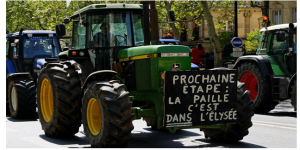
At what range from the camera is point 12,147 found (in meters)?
7.52

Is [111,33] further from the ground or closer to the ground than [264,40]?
closer to the ground

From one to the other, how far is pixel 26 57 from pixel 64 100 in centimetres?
588

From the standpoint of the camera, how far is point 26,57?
43.9 ft

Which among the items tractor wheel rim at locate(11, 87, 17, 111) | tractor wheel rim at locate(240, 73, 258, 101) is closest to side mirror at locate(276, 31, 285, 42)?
tractor wheel rim at locate(240, 73, 258, 101)

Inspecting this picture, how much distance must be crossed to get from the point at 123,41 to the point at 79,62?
1.34 meters

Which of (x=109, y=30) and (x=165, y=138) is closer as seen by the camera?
(x=109, y=30)

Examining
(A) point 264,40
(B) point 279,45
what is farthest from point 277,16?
(B) point 279,45

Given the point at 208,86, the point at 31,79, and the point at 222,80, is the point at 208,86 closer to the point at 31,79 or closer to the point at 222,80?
the point at 222,80

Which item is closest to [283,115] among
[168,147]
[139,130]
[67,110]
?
[139,130]

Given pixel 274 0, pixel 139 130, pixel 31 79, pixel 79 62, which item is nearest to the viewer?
pixel 79 62

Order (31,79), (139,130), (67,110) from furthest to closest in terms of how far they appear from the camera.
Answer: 1. (31,79)
2. (139,130)
3. (67,110)

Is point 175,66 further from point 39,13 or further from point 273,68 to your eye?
point 39,13

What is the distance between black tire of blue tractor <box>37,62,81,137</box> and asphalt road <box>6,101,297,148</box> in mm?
245

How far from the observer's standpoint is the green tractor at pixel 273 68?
12570 mm
